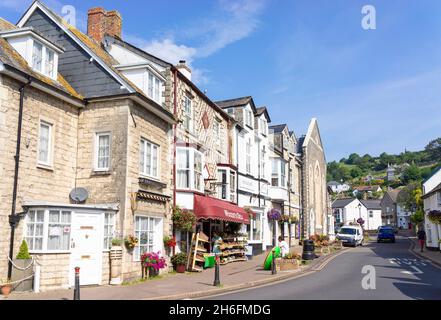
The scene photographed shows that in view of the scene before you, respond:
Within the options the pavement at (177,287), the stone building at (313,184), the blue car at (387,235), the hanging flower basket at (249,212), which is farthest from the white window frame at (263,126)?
the blue car at (387,235)

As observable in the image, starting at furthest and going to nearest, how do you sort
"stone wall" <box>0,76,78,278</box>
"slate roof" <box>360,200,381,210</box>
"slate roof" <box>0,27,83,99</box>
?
"slate roof" <box>360,200,381,210</box> → "slate roof" <box>0,27,83,99</box> → "stone wall" <box>0,76,78,278</box>

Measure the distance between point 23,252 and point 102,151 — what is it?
4.95 meters

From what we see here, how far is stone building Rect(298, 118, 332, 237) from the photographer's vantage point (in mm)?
42656

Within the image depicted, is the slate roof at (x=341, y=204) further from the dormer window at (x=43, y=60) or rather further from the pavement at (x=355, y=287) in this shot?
the dormer window at (x=43, y=60)

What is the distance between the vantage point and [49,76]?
666 inches

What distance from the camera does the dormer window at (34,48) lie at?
1596cm

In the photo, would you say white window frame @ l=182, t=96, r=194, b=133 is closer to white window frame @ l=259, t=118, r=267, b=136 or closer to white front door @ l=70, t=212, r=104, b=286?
white front door @ l=70, t=212, r=104, b=286

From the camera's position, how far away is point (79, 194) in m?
16.7

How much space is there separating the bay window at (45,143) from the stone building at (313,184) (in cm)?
3021

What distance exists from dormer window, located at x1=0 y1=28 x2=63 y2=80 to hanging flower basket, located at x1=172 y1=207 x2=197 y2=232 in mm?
7605

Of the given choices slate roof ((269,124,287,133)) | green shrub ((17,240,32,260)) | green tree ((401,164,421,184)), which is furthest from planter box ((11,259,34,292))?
green tree ((401,164,421,184))

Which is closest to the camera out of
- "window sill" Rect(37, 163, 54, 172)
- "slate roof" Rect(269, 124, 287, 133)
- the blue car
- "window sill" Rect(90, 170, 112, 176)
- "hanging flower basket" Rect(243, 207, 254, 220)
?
"window sill" Rect(37, 163, 54, 172)

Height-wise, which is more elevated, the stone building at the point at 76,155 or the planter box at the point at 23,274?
the stone building at the point at 76,155

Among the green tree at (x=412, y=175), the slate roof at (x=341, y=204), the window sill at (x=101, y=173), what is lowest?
the window sill at (x=101, y=173)
